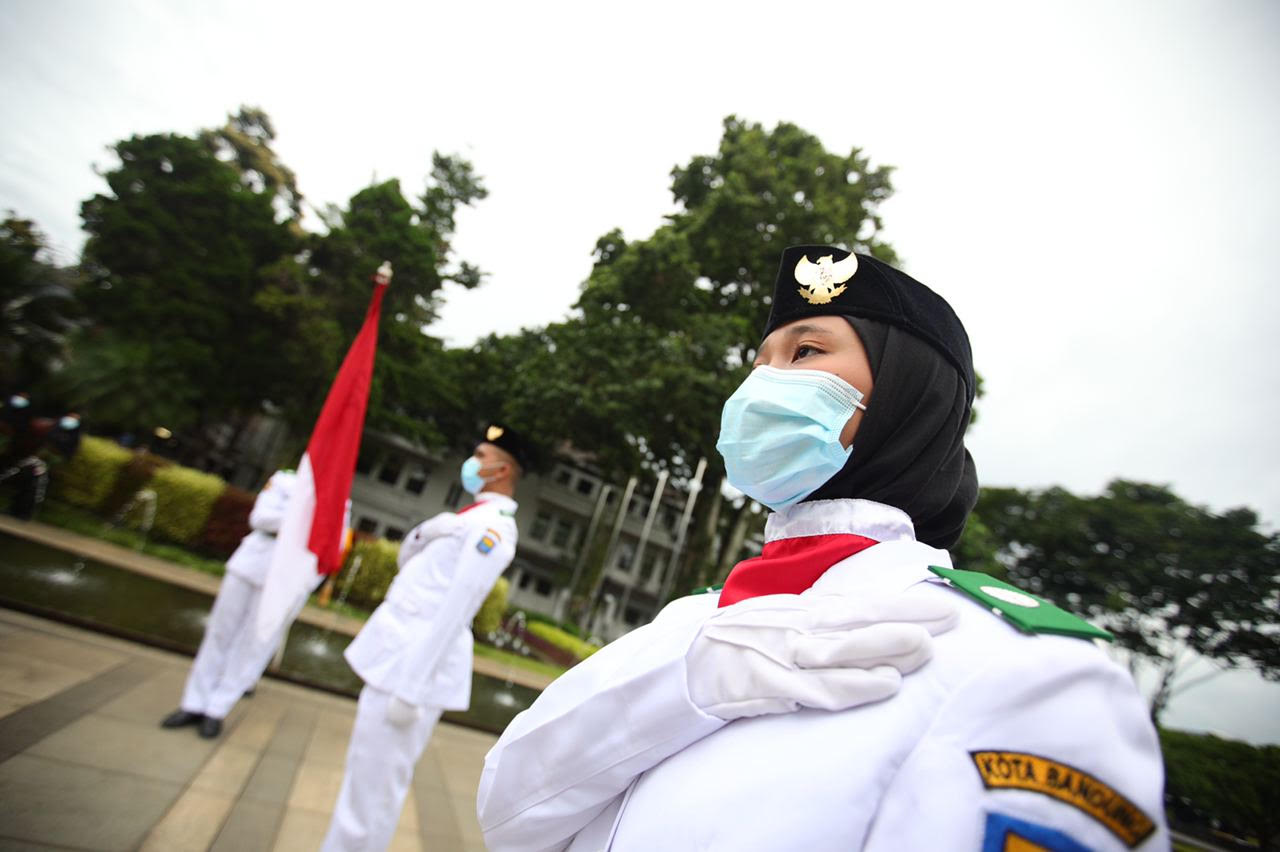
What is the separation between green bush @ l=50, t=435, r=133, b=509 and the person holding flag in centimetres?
1101

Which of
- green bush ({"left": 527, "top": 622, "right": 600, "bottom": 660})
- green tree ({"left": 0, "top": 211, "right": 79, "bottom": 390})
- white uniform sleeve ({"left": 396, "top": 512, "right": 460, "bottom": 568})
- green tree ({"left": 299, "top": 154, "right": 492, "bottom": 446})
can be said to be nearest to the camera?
white uniform sleeve ({"left": 396, "top": 512, "right": 460, "bottom": 568})

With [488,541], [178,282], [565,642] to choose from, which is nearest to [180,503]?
[565,642]

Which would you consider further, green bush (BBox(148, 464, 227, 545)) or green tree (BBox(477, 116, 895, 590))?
green tree (BBox(477, 116, 895, 590))

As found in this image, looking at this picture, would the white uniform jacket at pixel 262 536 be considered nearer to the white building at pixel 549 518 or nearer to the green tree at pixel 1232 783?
the green tree at pixel 1232 783

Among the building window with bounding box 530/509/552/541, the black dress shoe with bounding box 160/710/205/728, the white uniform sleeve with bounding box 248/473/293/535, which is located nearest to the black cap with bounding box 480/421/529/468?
the white uniform sleeve with bounding box 248/473/293/535

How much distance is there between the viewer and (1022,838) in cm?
64

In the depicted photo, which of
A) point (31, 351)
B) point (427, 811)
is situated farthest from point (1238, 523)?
point (31, 351)

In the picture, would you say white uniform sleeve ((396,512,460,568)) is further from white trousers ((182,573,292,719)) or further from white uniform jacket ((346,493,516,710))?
white trousers ((182,573,292,719))

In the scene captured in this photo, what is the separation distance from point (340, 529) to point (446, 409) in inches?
1126

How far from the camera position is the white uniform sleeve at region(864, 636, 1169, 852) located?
62 centimetres

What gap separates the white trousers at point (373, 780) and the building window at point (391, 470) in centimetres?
3509

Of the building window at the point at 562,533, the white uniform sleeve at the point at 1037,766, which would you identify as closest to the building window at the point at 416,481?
the building window at the point at 562,533

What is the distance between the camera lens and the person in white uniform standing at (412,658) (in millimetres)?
3320

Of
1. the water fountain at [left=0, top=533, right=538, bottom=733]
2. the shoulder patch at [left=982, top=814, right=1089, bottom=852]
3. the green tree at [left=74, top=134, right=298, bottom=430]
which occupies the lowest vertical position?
the water fountain at [left=0, top=533, right=538, bottom=733]
